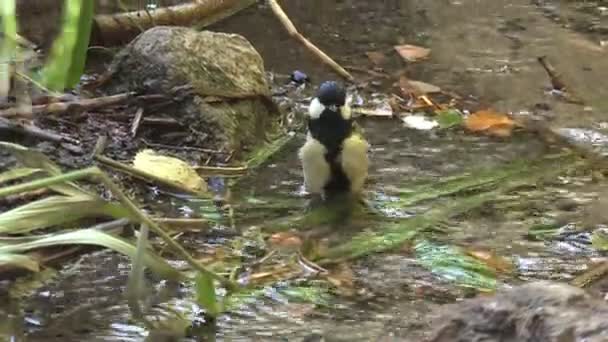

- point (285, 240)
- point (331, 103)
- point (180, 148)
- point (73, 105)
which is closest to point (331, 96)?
point (331, 103)

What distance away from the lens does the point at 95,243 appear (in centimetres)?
191

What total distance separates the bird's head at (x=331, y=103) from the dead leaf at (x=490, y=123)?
685 mm

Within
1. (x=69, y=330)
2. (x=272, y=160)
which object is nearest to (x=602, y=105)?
(x=272, y=160)

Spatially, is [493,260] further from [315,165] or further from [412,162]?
[412,162]

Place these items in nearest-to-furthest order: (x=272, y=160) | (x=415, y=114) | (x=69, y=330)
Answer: (x=69, y=330) → (x=272, y=160) → (x=415, y=114)

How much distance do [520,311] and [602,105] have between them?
2.08 m

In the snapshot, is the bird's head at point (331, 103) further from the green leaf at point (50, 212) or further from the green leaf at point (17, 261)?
the green leaf at point (17, 261)

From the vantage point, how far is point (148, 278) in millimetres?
2154

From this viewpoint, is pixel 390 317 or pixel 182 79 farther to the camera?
pixel 182 79

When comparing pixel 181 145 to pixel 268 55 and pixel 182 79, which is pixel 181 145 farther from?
pixel 268 55

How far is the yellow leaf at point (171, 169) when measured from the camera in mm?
2650

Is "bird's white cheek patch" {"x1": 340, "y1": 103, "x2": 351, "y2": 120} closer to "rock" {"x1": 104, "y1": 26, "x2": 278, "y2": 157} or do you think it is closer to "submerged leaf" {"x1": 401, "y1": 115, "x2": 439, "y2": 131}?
"rock" {"x1": 104, "y1": 26, "x2": 278, "y2": 157}

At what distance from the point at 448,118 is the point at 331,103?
0.74m

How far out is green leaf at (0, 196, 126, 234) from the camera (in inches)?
76.1
